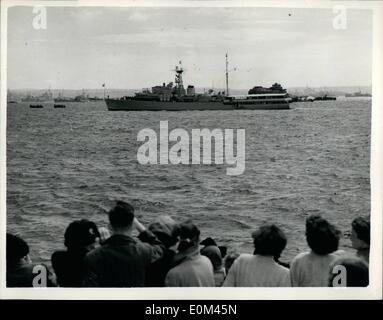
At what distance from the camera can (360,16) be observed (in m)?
4.00

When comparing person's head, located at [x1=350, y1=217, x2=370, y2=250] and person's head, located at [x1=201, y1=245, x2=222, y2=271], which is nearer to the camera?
person's head, located at [x1=201, y1=245, x2=222, y2=271]

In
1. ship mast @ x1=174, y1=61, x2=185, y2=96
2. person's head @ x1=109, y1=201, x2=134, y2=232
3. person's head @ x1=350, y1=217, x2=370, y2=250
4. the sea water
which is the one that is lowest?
person's head @ x1=350, y1=217, x2=370, y2=250

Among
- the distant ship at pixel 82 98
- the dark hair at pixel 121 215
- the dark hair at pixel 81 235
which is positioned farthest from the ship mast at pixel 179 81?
the dark hair at pixel 81 235

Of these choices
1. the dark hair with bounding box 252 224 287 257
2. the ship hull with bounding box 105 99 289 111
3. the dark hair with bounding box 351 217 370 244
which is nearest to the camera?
the dark hair with bounding box 252 224 287 257

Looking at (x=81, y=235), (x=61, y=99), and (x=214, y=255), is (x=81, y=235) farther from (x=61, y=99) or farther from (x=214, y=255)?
(x=61, y=99)

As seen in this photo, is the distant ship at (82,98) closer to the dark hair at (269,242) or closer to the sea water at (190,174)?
the sea water at (190,174)

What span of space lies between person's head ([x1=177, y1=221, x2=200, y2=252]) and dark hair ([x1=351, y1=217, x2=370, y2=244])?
1.04m

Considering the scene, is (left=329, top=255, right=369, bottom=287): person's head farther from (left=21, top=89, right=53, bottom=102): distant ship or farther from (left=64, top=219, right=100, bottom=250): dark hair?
(left=21, top=89, right=53, bottom=102): distant ship

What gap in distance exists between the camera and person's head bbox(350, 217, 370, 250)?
388 cm

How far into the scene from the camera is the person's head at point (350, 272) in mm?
3678

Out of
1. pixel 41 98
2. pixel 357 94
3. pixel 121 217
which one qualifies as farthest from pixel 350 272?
pixel 41 98

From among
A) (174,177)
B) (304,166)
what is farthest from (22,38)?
(304,166)

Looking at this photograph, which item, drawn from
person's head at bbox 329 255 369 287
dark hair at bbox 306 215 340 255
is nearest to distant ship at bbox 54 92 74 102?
dark hair at bbox 306 215 340 255

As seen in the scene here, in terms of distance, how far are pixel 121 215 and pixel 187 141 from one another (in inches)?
27.9
